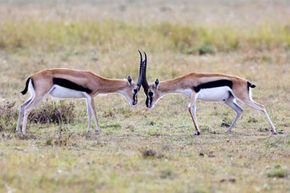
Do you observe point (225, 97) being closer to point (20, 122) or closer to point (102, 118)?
point (102, 118)

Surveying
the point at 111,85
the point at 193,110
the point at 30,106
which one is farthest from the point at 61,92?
the point at 193,110

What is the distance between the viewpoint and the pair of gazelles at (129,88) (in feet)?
36.6

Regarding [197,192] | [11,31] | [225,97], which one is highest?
[11,31]

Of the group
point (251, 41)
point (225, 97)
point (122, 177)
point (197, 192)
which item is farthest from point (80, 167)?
point (251, 41)

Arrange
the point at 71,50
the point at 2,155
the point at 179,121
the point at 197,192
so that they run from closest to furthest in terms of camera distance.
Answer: the point at 197,192 < the point at 2,155 < the point at 179,121 < the point at 71,50

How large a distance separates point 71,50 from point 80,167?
34.0 ft

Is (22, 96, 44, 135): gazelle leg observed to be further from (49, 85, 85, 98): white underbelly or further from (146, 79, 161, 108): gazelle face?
(146, 79, 161, 108): gazelle face

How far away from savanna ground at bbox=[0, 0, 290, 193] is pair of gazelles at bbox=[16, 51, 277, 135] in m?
0.38

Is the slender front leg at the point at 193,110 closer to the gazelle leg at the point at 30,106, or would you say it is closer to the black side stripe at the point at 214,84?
the black side stripe at the point at 214,84

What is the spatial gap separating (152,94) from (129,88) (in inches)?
13.9

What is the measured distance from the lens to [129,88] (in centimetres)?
1203

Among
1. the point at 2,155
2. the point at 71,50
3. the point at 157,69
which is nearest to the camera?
the point at 2,155

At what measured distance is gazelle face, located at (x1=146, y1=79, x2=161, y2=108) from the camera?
12.1 metres

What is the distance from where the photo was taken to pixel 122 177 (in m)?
8.30
